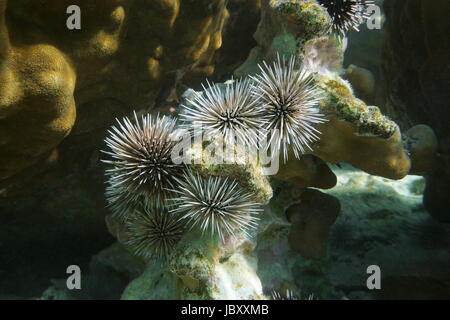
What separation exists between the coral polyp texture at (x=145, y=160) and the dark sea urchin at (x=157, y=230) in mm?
381

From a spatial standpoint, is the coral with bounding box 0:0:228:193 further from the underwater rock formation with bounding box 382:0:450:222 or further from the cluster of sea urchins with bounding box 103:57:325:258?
the underwater rock formation with bounding box 382:0:450:222

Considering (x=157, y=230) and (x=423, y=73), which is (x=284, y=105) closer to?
(x=157, y=230)

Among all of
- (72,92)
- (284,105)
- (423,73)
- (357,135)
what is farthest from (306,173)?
(72,92)

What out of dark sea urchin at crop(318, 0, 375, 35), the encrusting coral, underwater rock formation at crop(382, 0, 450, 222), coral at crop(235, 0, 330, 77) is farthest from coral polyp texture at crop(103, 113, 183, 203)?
underwater rock formation at crop(382, 0, 450, 222)

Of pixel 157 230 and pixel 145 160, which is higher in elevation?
pixel 145 160

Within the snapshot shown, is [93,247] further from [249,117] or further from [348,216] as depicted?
[348,216]

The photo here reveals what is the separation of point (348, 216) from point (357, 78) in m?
2.50

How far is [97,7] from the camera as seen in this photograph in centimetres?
314

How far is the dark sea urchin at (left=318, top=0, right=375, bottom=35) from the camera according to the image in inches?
159

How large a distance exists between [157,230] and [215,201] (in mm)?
995

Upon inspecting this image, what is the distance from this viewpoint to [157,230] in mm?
3822

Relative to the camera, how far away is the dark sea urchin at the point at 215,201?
3242mm

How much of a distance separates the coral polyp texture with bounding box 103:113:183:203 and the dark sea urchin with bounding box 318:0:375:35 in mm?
2524
